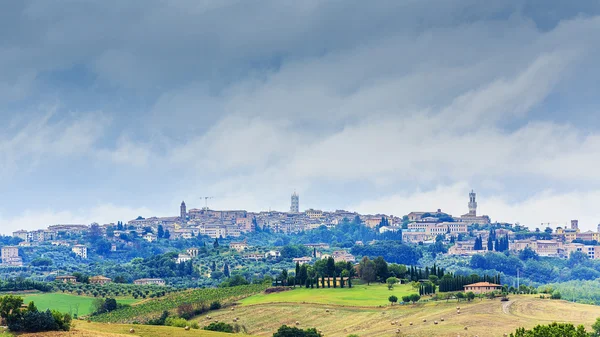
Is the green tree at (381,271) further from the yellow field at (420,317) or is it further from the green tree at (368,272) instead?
the yellow field at (420,317)

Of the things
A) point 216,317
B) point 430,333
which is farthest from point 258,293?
point 430,333

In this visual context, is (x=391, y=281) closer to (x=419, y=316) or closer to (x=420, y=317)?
(x=419, y=316)

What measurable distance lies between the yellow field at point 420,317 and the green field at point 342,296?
12.5 feet

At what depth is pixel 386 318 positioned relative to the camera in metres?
96.9

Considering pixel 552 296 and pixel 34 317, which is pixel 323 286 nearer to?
pixel 552 296

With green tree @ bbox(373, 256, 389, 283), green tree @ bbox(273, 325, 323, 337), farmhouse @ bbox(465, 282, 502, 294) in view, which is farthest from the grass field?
green tree @ bbox(373, 256, 389, 283)

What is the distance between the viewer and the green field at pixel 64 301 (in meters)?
125

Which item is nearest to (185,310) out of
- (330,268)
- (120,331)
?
(330,268)

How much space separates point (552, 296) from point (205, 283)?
315 feet

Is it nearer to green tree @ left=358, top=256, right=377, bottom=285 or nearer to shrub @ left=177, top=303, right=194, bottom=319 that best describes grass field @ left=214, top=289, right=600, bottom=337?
shrub @ left=177, top=303, right=194, bottom=319

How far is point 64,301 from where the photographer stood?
134500mm

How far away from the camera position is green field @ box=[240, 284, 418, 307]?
11286 centimetres

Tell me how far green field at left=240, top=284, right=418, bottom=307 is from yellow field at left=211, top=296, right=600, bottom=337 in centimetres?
382

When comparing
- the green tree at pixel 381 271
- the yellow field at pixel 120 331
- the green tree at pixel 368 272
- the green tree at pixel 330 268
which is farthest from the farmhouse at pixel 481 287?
the yellow field at pixel 120 331
